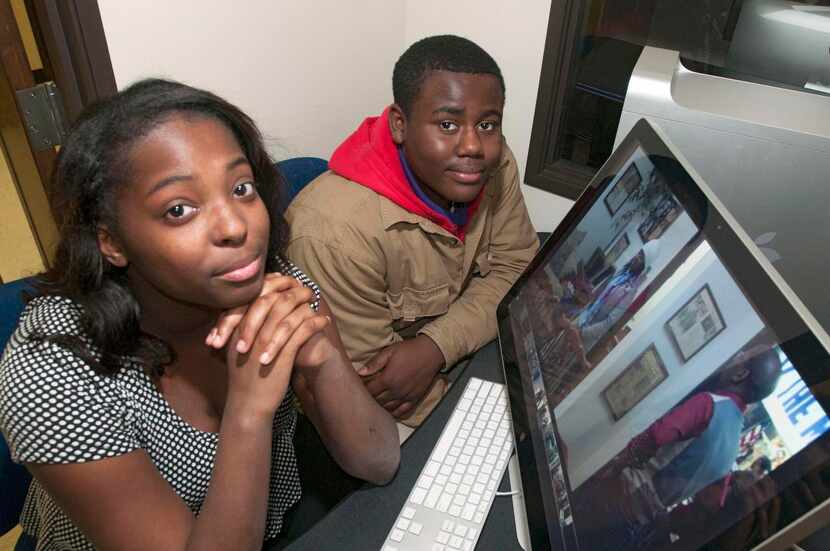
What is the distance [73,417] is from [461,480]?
55 cm

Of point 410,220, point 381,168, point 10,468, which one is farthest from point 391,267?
point 10,468

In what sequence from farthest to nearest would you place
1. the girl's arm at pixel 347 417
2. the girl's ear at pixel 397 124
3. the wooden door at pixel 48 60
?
the girl's ear at pixel 397 124 < the wooden door at pixel 48 60 < the girl's arm at pixel 347 417

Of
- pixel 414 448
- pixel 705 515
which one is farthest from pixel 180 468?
pixel 705 515

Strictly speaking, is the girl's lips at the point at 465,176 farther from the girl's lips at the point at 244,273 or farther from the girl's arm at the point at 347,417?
the girl's lips at the point at 244,273

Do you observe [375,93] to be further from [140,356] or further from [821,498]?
[821,498]

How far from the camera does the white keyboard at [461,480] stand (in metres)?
0.85

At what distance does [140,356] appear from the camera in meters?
0.88

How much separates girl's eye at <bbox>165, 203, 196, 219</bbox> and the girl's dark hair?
68 mm

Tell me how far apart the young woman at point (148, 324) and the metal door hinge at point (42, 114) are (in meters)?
0.60

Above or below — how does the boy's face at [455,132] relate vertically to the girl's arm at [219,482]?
above

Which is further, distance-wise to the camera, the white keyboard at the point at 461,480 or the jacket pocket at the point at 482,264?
the jacket pocket at the point at 482,264

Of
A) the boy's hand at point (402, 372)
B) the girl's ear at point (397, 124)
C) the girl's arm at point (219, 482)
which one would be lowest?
the boy's hand at point (402, 372)

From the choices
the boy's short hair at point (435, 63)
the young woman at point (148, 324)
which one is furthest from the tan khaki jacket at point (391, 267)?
the young woman at point (148, 324)

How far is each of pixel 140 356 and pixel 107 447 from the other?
145mm
